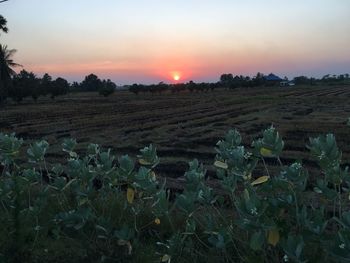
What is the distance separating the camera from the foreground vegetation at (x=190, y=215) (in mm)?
2785

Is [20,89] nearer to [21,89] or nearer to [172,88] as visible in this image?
[21,89]

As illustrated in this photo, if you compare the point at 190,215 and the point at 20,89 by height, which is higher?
the point at 190,215

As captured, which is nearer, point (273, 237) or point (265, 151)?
point (273, 237)

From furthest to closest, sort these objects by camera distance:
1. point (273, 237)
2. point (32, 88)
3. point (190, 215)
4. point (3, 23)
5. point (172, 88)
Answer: point (172, 88), point (32, 88), point (3, 23), point (190, 215), point (273, 237)

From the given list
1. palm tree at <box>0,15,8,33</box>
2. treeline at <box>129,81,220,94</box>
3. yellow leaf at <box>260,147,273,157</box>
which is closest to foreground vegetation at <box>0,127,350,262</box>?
yellow leaf at <box>260,147,273,157</box>

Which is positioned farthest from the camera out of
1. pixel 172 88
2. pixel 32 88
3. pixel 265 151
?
pixel 172 88

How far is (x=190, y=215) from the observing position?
3184mm

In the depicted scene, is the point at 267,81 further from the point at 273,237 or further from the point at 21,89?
the point at 273,237

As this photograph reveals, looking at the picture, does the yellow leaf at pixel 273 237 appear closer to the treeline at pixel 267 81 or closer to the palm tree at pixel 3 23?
the palm tree at pixel 3 23

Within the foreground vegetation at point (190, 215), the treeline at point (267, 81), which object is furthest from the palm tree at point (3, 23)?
the treeline at point (267, 81)

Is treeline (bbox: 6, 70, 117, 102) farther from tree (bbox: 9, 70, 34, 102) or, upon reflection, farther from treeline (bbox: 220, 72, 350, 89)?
treeline (bbox: 220, 72, 350, 89)

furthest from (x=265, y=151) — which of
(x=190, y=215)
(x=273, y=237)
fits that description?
(x=190, y=215)

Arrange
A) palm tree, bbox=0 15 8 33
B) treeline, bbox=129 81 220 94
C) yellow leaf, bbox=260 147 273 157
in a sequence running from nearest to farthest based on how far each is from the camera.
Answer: yellow leaf, bbox=260 147 273 157 → palm tree, bbox=0 15 8 33 → treeline, bbox=129 81 220 94

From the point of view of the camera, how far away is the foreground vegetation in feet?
9.14
